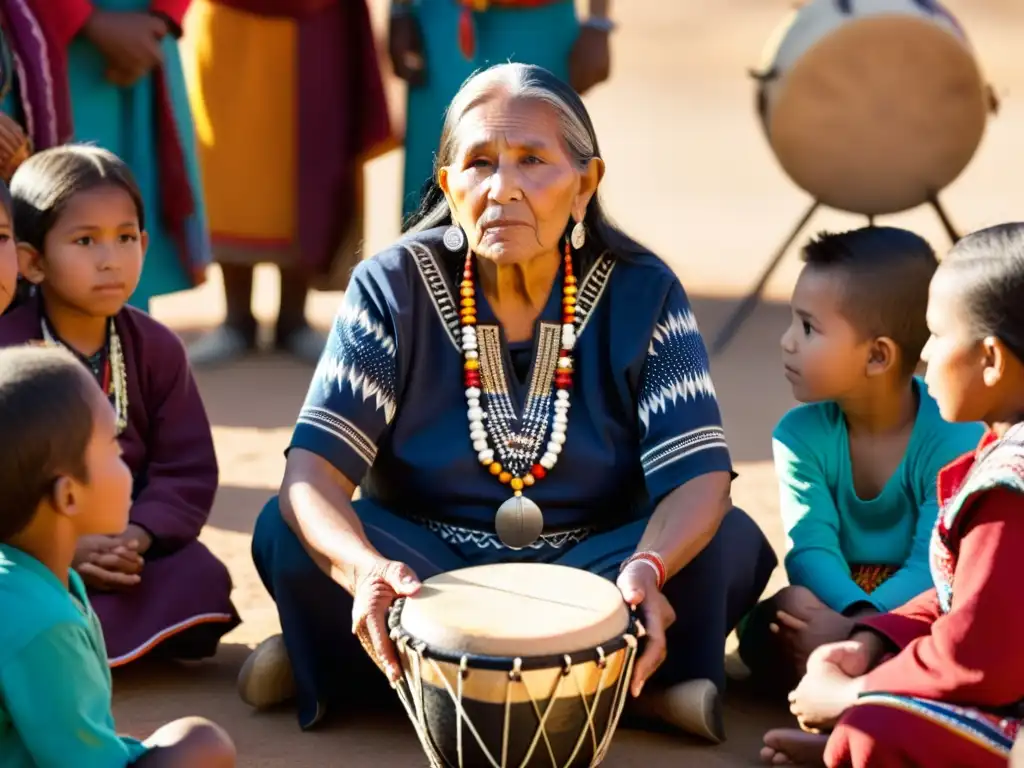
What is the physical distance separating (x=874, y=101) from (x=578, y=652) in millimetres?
4935

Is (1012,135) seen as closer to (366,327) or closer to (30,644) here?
(366,327)

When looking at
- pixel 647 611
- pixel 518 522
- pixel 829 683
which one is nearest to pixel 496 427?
pixel 518 522

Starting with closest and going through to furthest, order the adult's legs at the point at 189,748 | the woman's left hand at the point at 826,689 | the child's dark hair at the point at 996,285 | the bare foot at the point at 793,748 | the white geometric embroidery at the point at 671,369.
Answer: the adult's legs at the point at 189,748 < the child's dark hair at the point at 996,285 < the woman's left hand at the point at 826,689 < the bare foot at the point at 793,748 < the white geometric embroidery at the point at 671,369

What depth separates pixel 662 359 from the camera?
3.73 metres

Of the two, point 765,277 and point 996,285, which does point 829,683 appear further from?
point 765,277

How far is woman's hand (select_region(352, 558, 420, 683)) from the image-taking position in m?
3.14

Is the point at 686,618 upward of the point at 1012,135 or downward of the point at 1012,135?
upward

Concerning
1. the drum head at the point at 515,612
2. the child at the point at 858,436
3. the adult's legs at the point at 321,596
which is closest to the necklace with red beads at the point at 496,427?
the adult's legs at the point at 321,596

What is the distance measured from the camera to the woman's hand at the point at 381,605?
3.14 metres

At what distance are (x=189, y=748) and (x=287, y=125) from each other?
184 inches

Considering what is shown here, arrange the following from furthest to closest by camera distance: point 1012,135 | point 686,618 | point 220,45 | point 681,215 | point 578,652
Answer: point 1012,135 → point 681,215 → point 220,45 → point 686,618 → point 578,652

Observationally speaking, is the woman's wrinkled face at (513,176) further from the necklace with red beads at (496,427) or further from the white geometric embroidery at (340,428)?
the white geometric embroidery at (340,428)

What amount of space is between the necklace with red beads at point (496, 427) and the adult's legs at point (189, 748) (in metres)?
0.94

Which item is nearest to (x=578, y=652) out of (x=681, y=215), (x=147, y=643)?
(x=147, y=643)
